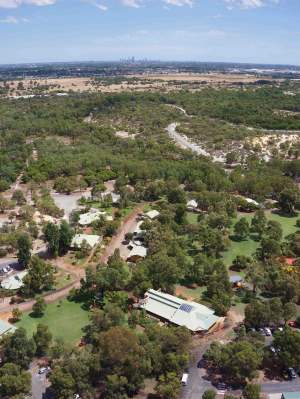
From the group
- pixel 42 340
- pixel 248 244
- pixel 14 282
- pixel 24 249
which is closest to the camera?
pixel 42 340

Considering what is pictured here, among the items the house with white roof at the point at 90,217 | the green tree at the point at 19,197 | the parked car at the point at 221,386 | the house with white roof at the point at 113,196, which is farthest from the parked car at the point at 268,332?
the green tree at the point at 19,197

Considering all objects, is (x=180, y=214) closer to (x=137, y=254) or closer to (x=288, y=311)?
(x=137, y=254)

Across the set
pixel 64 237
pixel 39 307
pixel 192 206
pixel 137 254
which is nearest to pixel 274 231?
pixel 192 206

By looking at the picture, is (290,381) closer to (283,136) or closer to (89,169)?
(89,169)

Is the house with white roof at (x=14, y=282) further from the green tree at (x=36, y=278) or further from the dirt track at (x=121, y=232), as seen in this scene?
the dirt track at (x=121, y=232)

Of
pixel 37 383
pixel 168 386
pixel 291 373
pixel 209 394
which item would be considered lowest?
pixel 37 383

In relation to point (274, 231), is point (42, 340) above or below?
below
